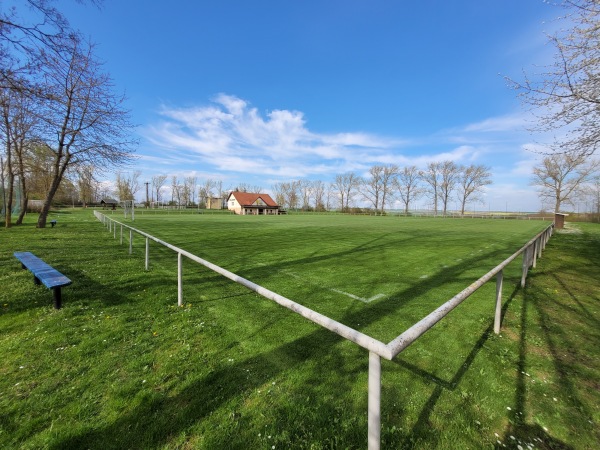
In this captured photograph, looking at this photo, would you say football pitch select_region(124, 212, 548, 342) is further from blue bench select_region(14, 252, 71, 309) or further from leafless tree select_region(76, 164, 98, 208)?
leafless tree select_region(76, 164, 98, 208)

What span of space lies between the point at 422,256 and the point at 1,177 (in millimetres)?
34301

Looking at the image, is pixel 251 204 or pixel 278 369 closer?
pixel 278 369

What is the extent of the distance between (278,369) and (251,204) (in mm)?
78193

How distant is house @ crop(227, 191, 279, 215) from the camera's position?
77562 mm

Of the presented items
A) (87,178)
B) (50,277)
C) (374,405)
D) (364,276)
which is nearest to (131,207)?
(87,178)

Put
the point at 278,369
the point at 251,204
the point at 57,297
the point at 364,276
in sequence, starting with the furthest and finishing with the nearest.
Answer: the point at 251,204
the point at 364,276
the point at 57,297
the point at 278,369

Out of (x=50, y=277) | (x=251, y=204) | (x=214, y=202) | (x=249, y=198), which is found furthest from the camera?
(x=214, y=202)

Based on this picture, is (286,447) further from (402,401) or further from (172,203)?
(172,203)

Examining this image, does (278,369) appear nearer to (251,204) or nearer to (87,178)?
(87,178)

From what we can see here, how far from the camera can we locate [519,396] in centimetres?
270

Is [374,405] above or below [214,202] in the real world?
below

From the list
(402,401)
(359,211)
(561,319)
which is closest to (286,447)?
(402,401)

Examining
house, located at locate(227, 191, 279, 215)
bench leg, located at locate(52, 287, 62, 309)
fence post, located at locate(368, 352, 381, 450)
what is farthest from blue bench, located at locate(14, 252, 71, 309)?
house, located at locate(227, 191, 279, 215)

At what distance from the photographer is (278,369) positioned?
3033mm
